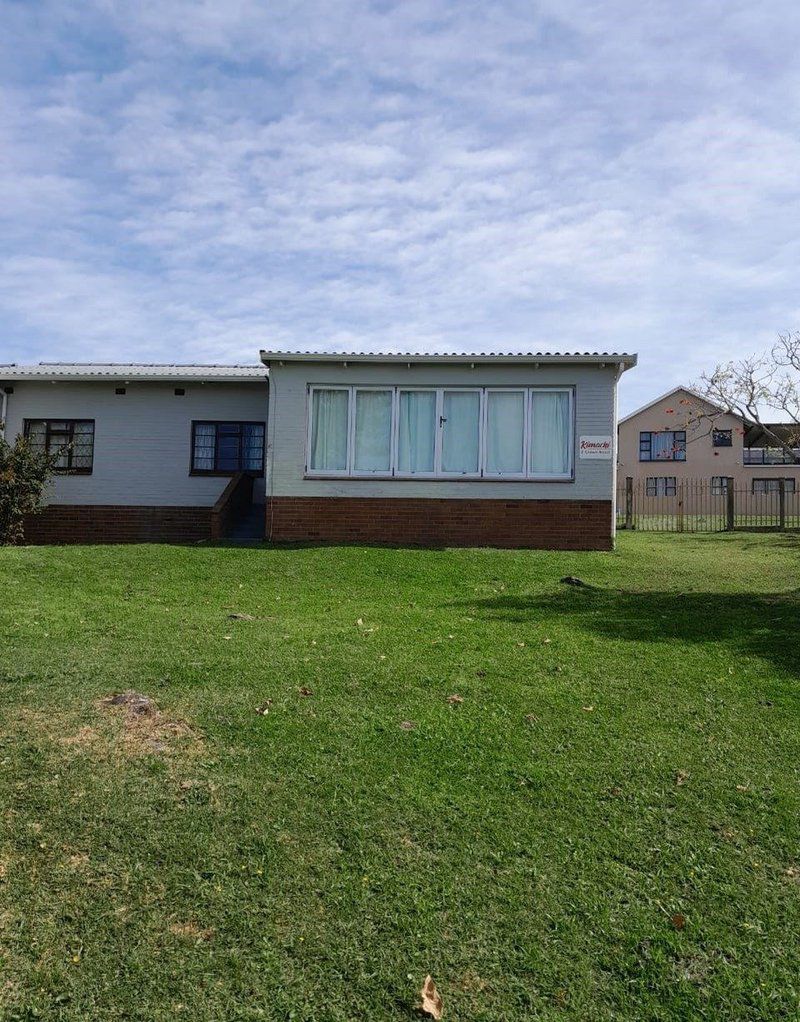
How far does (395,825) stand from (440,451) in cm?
1117

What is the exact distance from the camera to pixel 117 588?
Result: 371 inches

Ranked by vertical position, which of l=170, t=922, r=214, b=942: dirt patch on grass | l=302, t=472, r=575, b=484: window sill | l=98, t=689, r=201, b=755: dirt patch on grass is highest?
l=302, t=472, r=575, b=484: window sill

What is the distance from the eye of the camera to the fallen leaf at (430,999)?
2412 mm

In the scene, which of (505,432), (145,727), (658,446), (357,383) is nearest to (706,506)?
(658,446)

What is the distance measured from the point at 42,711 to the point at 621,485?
3592 cm

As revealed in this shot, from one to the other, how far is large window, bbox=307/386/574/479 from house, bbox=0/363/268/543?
9.57 ft

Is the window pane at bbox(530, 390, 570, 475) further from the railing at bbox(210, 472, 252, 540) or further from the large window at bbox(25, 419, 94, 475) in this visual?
the large window at bbox(25, 419, 94, 475)

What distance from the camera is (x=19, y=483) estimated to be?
14.4 metres

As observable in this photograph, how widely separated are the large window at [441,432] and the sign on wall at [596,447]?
9.3 inches

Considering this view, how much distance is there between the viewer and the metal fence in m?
21.5

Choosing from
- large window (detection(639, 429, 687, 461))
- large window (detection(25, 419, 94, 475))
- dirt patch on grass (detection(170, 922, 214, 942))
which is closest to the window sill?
large window (detection(25, 419, 94, 475))

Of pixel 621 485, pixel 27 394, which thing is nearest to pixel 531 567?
pixel 27 394

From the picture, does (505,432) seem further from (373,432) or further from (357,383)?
(357,383)

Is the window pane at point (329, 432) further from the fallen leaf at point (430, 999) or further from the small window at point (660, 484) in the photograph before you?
the small window at point (660, 484)
